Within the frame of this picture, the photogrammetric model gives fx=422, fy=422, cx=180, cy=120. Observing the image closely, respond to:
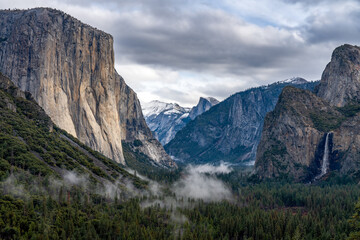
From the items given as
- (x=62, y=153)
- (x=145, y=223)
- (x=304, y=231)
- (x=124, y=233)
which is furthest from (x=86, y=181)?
(x=304, y=231)

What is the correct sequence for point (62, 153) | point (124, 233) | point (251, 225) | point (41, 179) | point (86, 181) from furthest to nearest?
1. point (62, 153)
2. point (86, 181)
3. point (251, 225)
4. point (41, 179)
5. point (124, 233)

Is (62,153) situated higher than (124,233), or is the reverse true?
(62,153)

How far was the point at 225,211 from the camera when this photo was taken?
7603 inches

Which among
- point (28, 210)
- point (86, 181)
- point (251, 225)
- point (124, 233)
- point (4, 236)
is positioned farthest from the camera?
point (86, 181)

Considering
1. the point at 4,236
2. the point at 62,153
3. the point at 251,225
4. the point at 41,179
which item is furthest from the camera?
the point at 62,153

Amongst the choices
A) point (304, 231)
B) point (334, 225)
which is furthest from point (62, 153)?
point (334, 225)

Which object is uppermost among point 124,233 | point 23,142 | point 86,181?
point 23,142

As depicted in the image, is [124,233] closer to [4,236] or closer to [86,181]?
[4,236]

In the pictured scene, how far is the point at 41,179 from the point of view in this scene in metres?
156

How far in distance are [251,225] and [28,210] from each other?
86.8 meters

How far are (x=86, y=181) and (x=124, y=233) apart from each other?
5097cm

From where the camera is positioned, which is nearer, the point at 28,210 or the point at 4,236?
the point at 4,236

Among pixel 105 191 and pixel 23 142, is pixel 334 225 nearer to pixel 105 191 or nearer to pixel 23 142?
pixel 105 191

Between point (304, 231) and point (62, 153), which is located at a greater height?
point (62, 153)
